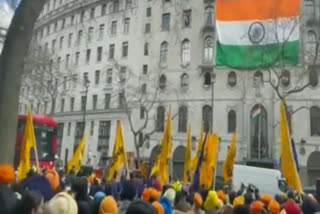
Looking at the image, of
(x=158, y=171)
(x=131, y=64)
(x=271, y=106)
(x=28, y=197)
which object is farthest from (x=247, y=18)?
(x=28, y=197)

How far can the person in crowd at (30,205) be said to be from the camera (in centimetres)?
353

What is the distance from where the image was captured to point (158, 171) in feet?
42.4

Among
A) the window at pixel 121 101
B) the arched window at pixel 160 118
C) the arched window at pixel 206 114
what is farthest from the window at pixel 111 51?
the arched window at pixel 206 114

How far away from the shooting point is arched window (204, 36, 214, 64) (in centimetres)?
4012

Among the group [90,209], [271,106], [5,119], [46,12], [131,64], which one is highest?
[46,12]

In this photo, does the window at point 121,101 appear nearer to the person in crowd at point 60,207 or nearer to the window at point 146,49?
the window at point 146,49

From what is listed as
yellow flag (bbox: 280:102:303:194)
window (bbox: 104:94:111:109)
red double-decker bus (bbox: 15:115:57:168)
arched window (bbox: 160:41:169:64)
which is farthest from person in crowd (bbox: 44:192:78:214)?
window (bbox: 104:94:111:109)

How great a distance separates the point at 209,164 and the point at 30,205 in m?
8.08

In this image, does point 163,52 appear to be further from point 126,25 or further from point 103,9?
point 103,9

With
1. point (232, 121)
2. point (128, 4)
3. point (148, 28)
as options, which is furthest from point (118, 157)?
point (128, 4)

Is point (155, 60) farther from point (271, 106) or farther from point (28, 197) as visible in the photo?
point (28, 197)

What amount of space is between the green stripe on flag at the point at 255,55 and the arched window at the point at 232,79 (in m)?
5.52

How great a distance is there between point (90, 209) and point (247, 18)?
1216 inches

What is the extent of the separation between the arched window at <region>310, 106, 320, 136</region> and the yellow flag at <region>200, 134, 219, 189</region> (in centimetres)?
2623
